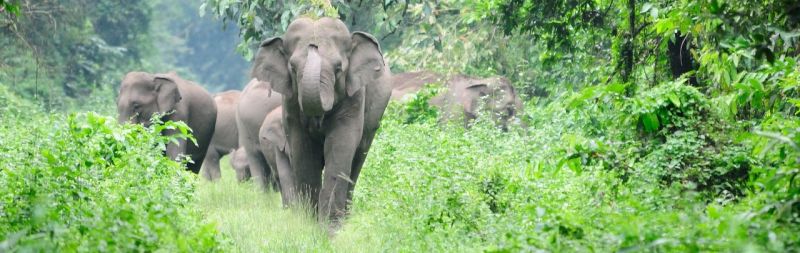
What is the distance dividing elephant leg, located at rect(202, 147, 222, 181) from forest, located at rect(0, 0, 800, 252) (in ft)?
11.0

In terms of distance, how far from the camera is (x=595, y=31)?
14789 millimetres

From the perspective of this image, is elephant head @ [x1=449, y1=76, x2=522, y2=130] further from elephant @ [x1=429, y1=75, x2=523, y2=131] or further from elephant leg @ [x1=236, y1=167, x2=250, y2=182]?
elephant leg @ [x1=236, y1=167, x2=250, y2=182]

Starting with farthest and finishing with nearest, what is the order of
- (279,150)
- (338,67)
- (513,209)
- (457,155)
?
(279,150) → (338,67) → (457,155) → (513,209)

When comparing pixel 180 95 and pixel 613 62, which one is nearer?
pixel 613 62

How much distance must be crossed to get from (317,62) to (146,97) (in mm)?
6300

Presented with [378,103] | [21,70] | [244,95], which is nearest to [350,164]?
[378,103]

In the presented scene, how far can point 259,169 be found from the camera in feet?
58.5

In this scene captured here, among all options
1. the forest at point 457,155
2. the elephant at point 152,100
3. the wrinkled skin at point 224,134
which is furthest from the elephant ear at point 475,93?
the elephant at point 152,100

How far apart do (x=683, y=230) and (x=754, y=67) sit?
5790 mm

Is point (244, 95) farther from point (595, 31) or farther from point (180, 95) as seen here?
point (595, 31)

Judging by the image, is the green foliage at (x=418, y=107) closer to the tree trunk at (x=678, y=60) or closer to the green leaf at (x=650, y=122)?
the tree trunk at (x=678, y=60)

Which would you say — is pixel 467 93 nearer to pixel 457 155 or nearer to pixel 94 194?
pixel 457 155

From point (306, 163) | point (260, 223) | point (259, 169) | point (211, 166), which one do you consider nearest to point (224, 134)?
point (211, 166)

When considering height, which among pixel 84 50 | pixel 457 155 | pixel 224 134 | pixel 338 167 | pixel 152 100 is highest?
pixel 457 155
